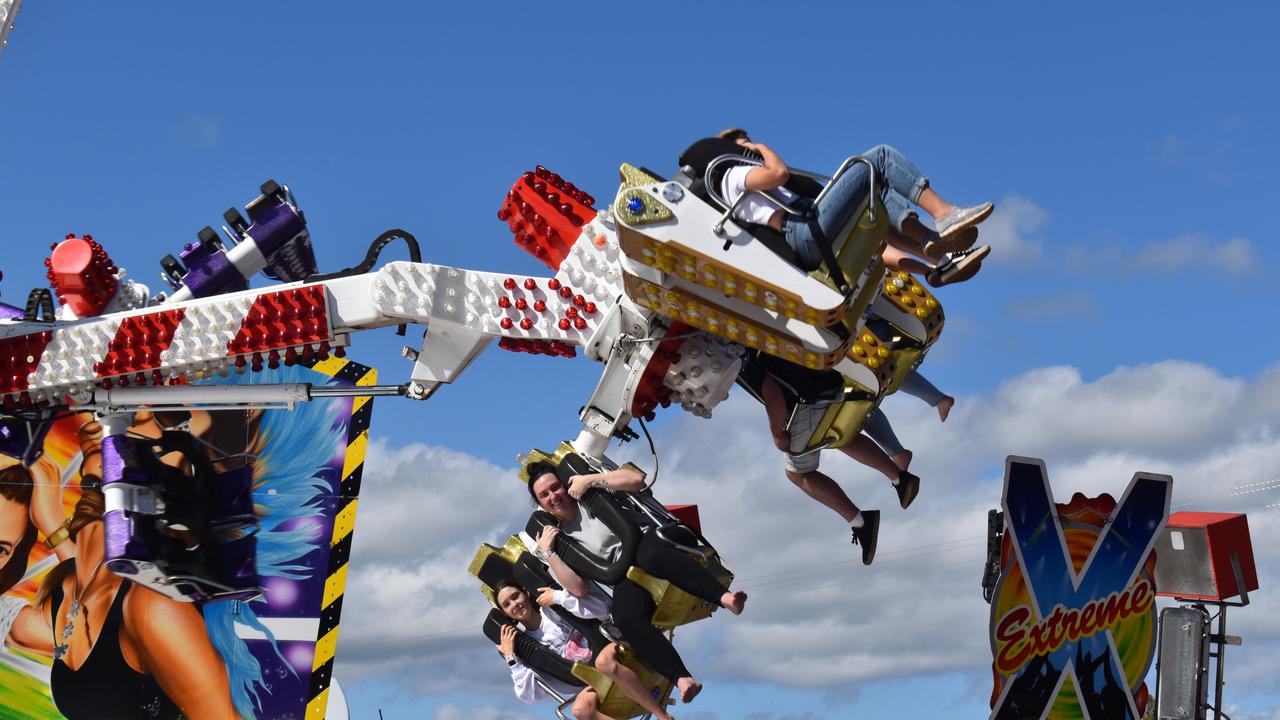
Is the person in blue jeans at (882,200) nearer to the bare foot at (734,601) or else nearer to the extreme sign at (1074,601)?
the bare foot at (734,601)

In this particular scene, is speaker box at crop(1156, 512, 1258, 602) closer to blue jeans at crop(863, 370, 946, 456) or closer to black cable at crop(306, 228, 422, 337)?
blue jeans at crop(863, 370, 946, 456)

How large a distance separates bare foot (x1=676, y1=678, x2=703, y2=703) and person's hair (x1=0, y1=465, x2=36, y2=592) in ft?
26.9

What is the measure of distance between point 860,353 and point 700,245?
1.48m

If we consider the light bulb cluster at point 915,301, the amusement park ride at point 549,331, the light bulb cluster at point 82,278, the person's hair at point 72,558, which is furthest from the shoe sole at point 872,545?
the person's hair at point 72,558

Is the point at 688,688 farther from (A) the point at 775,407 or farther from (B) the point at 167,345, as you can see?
(B) the point at 167,345

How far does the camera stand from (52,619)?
15164 millimetres

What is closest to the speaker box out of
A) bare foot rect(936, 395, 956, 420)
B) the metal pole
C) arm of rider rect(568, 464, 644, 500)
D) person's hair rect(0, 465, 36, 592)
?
the metal pole

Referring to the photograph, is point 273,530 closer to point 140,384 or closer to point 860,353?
point 140,384

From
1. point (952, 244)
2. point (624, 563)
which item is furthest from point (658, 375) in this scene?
point (952, 244)

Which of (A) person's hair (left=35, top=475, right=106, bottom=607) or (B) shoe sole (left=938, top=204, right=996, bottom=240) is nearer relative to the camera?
(B) shoe sole (left=938, top=204, right=996, bottom=240)

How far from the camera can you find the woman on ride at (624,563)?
951cm

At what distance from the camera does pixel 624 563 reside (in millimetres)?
9555

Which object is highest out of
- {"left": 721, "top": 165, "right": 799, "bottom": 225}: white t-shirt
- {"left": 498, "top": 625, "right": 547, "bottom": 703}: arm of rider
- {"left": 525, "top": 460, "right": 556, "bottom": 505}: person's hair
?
{"left": 721, "top": 165, "right": 799, "bottom": 225}: white t-shirt

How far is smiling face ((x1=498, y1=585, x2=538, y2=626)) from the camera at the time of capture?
10102mm
